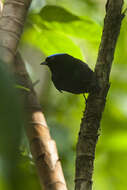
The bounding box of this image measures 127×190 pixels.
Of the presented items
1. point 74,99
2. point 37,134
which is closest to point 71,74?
point 37,134

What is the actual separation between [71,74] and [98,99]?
66 centimetres

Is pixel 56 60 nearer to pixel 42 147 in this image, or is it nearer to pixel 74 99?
pixel 74 99

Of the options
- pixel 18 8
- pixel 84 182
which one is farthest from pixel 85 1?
pixel 84 182

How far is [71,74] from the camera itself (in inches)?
92.8

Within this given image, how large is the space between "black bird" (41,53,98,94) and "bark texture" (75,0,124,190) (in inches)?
11.8

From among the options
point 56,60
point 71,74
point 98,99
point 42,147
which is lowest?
point 42,147

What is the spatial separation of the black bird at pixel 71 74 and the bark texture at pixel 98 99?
30 centimetres

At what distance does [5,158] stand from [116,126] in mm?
2565

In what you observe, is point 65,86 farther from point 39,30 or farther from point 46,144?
point 46,144

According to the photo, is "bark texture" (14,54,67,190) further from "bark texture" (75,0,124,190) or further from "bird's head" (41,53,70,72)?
"bird's head" (41,53,70,72)

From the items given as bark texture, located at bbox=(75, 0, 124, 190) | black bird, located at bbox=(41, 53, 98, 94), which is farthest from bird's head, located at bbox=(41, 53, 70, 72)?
bark texture, located at bbox=(75, 0, 124, 190)

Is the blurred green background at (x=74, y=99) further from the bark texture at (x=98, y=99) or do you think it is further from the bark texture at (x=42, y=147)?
the bark texture at (x=98, y=99)

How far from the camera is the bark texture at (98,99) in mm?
1636

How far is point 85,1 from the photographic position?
3168mm
